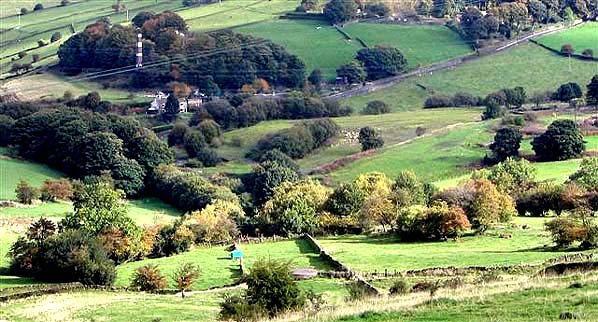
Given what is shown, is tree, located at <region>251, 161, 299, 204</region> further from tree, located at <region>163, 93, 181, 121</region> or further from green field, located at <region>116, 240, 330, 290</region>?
tree, located at <region>163, 93, 181, 121</region>

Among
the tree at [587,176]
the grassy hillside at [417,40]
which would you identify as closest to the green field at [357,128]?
the grassy hillside at [417,40]

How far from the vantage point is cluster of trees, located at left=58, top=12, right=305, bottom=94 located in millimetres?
139750

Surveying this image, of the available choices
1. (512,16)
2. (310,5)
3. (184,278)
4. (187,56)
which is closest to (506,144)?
(184,278)

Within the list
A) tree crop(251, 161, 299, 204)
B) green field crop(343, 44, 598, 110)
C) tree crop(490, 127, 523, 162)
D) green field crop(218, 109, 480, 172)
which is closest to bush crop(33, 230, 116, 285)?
tree crop(251, 161, 299, 204)

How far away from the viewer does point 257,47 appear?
5679 inches

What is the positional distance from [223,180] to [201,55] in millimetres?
52835

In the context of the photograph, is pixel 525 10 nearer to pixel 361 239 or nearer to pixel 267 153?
pixel 267 153

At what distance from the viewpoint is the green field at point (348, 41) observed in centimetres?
14562

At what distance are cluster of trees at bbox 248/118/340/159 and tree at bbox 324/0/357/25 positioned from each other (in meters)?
49.6

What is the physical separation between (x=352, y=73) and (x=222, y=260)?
81471 millimetres

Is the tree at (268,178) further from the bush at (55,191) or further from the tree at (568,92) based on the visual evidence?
the tree at (568,92)

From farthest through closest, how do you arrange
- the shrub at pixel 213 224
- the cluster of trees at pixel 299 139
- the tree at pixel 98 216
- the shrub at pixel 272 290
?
the cluster of trees at pixel 299 139
the shrub at pixel 213 224
the tree at pixel 98 216
the shrub at pixel 272 290

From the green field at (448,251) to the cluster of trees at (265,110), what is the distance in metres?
55.1

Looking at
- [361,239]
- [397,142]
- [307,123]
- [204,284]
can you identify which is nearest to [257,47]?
[307,123]
